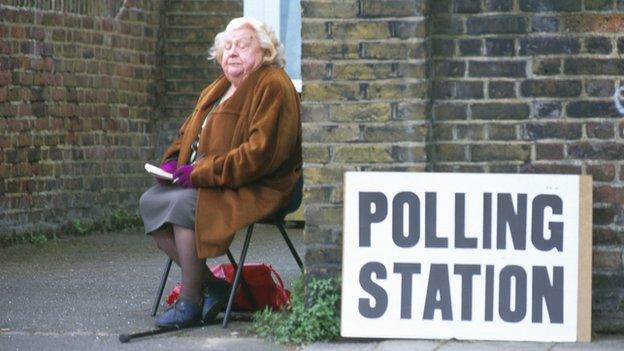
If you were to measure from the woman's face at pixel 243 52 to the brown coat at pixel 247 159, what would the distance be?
0.16ft

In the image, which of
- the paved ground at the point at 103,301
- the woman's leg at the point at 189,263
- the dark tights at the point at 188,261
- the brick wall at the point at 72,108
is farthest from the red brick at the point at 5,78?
the woman's leg at the point at 189,263

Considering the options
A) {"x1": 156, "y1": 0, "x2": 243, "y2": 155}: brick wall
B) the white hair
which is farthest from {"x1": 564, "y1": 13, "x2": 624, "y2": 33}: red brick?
{"x1": 156, "y1": 0, "x2": 243, "y2": 155}: brick wall

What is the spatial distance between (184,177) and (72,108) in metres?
5.34

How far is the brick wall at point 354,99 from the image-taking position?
747 centimetres

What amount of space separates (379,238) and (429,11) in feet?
3.37

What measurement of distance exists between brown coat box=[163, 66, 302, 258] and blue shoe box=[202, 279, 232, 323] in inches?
10.8

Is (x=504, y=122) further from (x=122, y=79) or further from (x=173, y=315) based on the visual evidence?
(x=122, y=79)

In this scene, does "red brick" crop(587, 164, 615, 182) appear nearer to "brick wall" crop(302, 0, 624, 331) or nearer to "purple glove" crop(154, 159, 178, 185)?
"brick wall" crop(302, 0, 624, 331)

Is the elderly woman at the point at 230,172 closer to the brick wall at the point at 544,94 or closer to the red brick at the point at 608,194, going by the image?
the brick wall at the point at 544,94

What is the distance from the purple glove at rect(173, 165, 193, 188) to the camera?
8000 millimetres

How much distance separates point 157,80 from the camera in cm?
1448

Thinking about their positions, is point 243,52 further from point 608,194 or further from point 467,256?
point 608,194

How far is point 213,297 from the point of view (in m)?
8.06

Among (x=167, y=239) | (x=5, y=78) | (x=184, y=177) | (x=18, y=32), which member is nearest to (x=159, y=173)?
(x=184, y=177)
